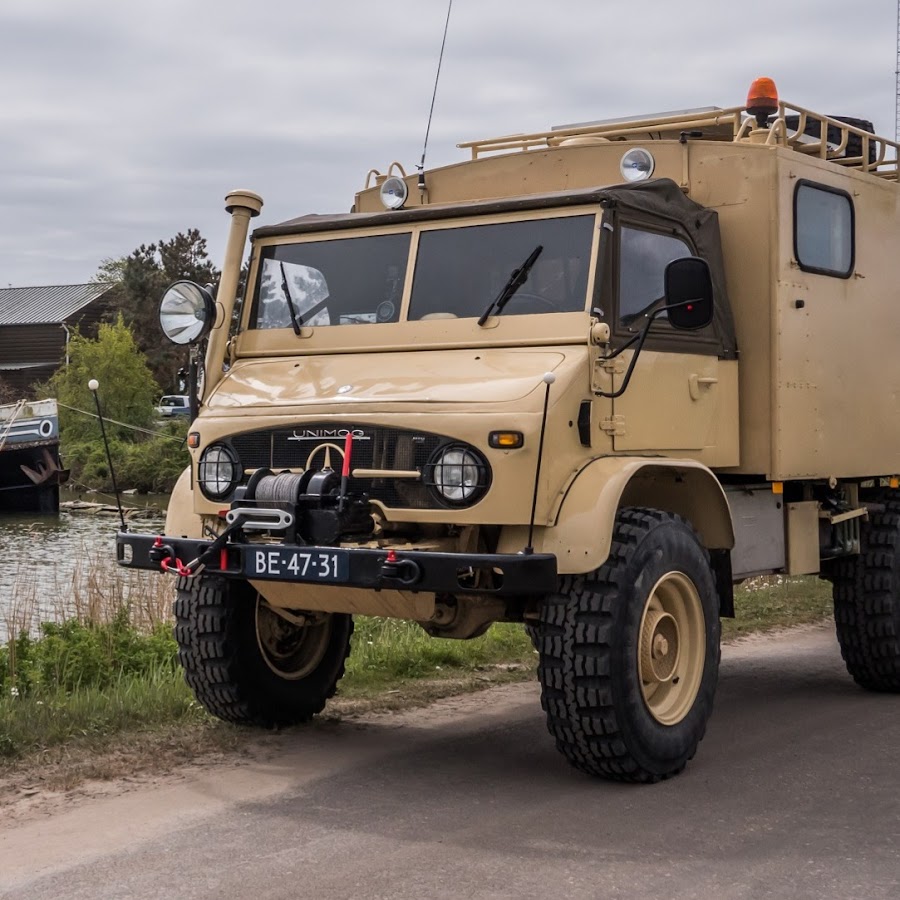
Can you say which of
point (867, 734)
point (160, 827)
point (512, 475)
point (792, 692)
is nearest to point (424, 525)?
point (512, 475)

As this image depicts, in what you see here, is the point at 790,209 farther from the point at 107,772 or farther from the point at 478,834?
the point at 107,772

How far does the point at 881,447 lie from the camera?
29.5ft

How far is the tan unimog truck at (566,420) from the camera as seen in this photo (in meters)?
6.23

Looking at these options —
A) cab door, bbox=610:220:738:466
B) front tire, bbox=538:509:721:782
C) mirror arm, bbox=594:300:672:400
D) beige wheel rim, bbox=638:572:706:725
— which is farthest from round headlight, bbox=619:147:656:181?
beige wheel rim, bbox=638:572:706:725

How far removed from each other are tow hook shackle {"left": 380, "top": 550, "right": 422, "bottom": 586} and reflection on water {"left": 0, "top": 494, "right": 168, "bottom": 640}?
458 cm

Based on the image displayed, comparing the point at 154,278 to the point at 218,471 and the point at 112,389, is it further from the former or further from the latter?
the point at 218,471

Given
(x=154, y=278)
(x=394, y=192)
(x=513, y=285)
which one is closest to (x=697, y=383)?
(x=513, y=285)

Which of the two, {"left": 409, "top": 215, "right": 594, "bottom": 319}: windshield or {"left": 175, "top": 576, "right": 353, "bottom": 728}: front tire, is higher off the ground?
{"left": 409, "top": 215, "right": 594, "bottom": 319}: windshield

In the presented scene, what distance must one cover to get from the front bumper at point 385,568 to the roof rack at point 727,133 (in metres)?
3.27

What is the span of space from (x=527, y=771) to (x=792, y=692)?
3.05 metres

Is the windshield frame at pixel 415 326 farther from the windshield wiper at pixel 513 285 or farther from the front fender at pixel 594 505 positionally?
the front fender at pixel 594 505

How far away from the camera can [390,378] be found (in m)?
6.80

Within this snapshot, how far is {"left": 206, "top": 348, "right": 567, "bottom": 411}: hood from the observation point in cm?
642

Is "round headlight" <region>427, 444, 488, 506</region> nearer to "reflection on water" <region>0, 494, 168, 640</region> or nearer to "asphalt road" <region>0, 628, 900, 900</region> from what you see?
"asphalt road" <region>0, 628, 900, 900</region>
